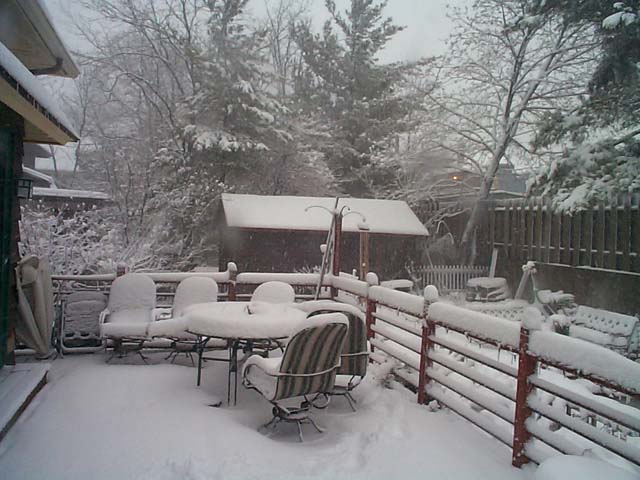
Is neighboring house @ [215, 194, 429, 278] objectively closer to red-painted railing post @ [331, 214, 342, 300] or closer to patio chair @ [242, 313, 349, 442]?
red-painted railing post @ [331, 214, 342, 300]

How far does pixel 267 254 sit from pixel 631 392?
1026 centimetres

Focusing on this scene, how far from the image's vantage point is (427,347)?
4.20 meters

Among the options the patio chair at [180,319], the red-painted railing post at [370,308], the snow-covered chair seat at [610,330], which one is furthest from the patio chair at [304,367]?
the snow-covered chair seat at [610,330]

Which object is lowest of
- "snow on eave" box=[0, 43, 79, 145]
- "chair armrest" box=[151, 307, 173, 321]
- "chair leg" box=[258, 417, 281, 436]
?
"chair leg" box=[258, 417, 281, 436]

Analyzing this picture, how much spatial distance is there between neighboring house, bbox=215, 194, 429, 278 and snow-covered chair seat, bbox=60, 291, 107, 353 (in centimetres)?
558

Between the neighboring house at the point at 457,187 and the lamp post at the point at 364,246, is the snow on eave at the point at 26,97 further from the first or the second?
the neighboring house at the point at 457,187

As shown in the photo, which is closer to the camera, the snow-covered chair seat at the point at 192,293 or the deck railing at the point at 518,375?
the deck railing at the point at 518,375

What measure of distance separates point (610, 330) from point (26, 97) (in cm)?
804

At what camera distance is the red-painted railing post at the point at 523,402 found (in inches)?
121

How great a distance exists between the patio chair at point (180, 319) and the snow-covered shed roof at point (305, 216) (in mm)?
5276

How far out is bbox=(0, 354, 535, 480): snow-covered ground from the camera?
2.94 metres

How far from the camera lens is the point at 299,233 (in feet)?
39.4

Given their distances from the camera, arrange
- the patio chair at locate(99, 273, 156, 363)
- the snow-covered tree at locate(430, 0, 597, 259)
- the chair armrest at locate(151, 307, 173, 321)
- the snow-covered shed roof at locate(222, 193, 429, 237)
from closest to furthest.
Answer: the patio chair at locate(99, 273, 156, 363) < the chair armrest at locate(151, 307, 173, 321) < the snow-covered shed roof at locate(222, 193, 429, 237) < the snow-covered tree at locate(430, 0, 597, 259)

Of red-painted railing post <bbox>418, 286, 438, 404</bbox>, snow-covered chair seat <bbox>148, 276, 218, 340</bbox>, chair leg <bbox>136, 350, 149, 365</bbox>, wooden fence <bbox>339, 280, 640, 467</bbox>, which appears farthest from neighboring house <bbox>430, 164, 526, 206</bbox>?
chair leg <bbox>136, 350, 149, 365</bbox>
